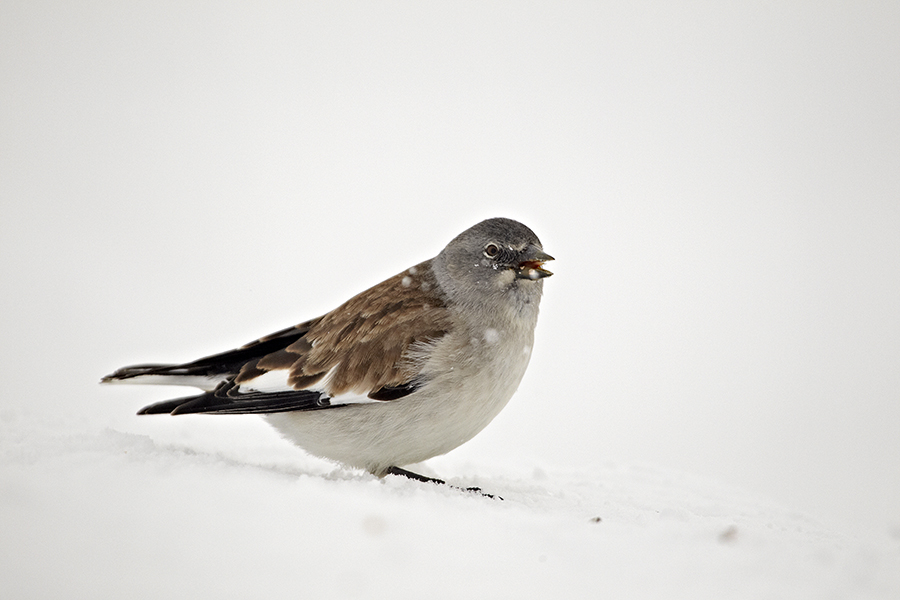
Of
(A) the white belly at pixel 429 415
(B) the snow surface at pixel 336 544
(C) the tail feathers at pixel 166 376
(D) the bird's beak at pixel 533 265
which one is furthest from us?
(D) the bird's beak at pixel 533 265

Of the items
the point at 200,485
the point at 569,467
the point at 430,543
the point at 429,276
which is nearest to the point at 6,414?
the point at 200,485

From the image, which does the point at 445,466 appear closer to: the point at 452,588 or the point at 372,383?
the point at 372,383

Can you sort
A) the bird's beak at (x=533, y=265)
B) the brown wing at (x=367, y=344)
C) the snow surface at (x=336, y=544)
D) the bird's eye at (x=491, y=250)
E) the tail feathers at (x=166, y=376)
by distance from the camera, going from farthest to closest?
the bird's eye at (x=491, y=250), the bird's beak at (x=533, y=265), the tail feathers at (x=166, y=376), the brown wing at (x=367, y=344), the snow surface at (x=336, y=544)

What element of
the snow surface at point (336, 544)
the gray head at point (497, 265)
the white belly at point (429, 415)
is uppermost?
the gray head at point (497, 265)

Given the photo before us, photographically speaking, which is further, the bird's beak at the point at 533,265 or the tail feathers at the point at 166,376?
the bird's beak at the point at 533,265

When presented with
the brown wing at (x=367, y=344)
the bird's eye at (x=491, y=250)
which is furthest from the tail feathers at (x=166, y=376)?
the bird's eye at (x=491, y=250)

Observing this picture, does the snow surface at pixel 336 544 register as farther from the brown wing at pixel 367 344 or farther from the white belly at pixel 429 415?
the brown wing at pixel 367 344

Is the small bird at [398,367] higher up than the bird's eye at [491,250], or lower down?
lower down

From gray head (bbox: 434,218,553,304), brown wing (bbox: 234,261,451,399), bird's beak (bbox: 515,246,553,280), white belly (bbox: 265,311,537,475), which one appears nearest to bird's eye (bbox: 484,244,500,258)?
gray head (bbox: 434,218,553,304)
